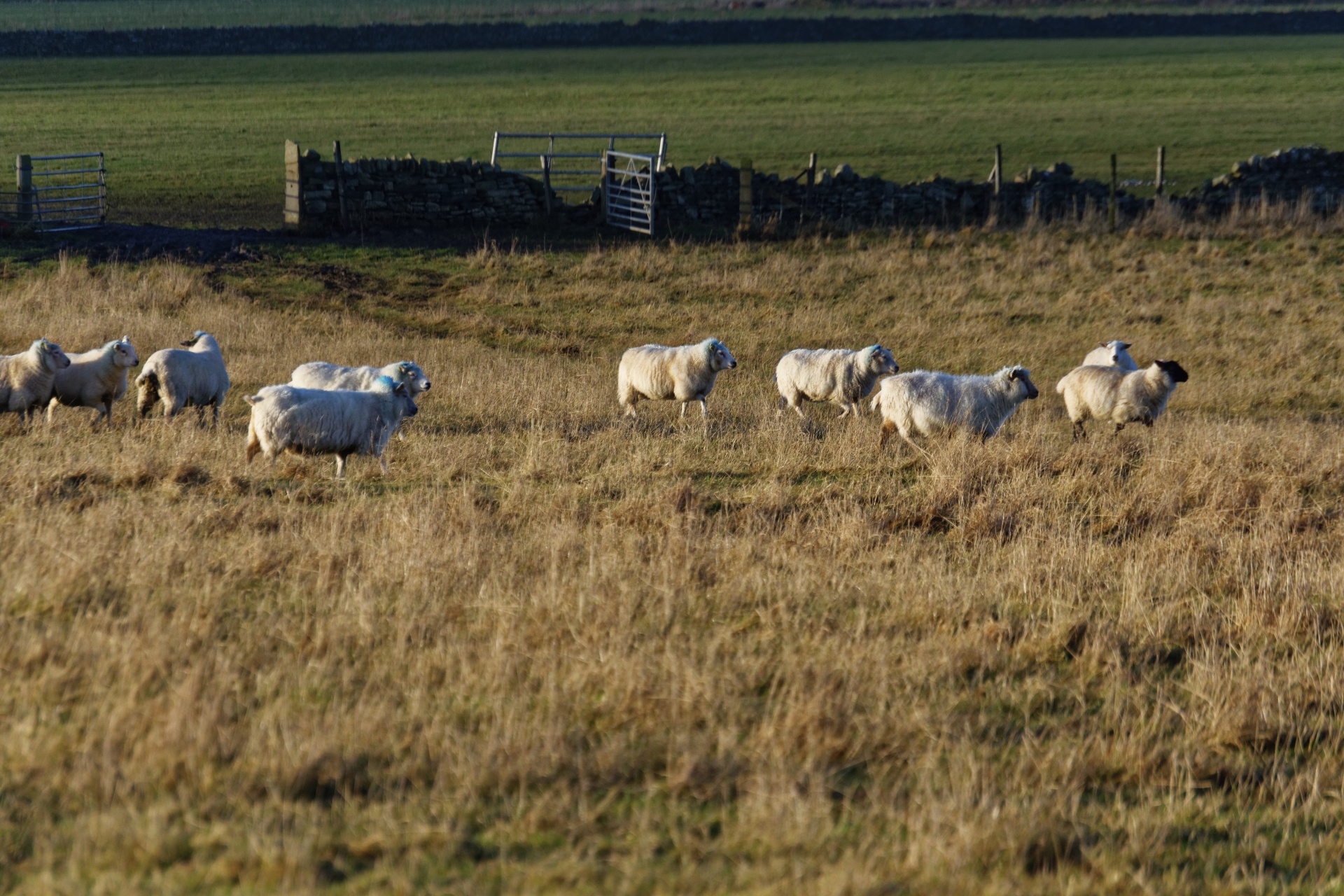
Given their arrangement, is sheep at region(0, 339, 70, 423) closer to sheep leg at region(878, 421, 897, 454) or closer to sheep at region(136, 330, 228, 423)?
sheep at region(136, 330, 228, 423)

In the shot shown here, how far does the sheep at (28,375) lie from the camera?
11.3 metres

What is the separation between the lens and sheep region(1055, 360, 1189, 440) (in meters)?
12.8

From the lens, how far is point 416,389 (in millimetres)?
11117

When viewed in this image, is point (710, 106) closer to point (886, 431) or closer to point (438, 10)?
point (886, 431)

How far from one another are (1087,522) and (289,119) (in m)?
46.1

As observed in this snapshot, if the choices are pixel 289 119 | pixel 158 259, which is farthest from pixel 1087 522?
pixel 289 119

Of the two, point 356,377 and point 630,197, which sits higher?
point 630,197

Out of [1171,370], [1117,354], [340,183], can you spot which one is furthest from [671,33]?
[1171,370]

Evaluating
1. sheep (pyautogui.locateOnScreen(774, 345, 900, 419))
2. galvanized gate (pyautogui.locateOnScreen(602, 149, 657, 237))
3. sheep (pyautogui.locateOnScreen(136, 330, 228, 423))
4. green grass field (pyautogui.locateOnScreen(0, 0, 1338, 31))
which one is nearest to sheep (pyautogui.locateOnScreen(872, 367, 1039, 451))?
sheep (pyautogui.locateOnScreen(774, 345, 900, 419))

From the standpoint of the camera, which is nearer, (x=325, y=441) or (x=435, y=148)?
(x=325, y=441)

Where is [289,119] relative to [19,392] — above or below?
above

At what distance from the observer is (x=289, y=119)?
160 feet

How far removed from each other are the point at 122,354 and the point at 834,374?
23.6 ft

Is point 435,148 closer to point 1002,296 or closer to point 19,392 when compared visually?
point 1002,296
